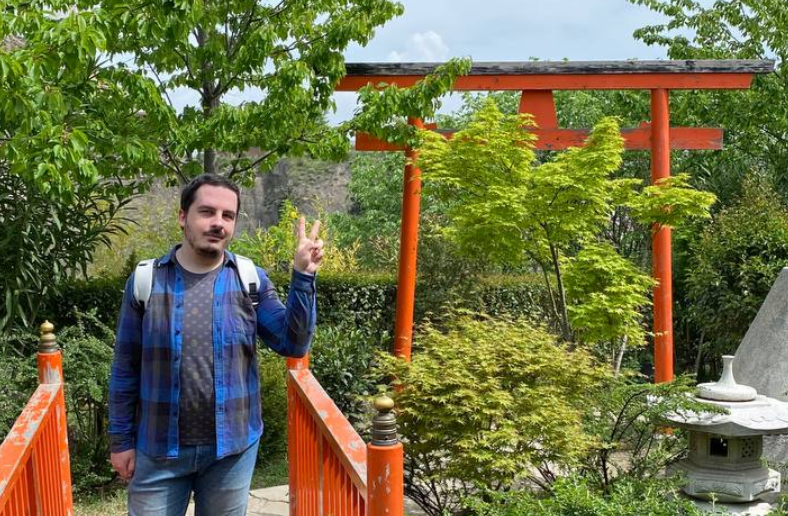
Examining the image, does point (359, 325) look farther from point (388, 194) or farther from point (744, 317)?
point (388, 194)

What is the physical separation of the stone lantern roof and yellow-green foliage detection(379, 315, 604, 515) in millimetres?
667

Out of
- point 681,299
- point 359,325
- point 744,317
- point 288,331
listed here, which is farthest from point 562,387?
point 681,299

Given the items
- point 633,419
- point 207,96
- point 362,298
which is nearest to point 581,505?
point 633,419

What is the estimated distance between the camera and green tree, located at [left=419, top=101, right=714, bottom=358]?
20.7 ft

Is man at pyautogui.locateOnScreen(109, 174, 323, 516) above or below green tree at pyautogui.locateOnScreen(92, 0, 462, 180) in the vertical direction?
below

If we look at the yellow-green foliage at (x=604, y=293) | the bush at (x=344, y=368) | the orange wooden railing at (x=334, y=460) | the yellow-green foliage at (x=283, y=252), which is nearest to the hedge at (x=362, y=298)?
the yellow-green foliage at (x=604, y=293)

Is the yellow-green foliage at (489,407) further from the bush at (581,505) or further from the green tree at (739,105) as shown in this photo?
the green tree at (739,105)

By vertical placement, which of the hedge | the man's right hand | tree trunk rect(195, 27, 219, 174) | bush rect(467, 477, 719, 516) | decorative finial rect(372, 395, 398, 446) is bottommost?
bush rect(467, 477, 719, 516)

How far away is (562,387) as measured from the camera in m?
5.28

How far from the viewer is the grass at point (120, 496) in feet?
18.2

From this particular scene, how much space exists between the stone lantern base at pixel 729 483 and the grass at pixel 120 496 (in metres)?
2.90

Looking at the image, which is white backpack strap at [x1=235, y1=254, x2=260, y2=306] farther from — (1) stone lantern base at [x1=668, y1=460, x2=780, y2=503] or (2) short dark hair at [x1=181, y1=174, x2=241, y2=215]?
(1) stone lantern base at [x1=668, y1=460, x2=780, y2=503]

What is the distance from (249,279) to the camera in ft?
8.61

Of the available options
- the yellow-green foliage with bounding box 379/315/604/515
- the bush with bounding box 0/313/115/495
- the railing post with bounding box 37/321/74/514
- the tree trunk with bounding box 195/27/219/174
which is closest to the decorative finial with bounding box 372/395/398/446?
the railing post with bounding box 37/321/74/514
